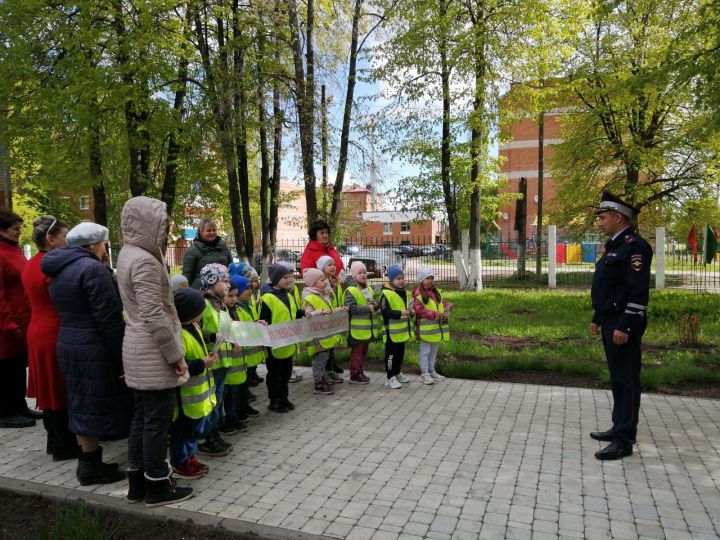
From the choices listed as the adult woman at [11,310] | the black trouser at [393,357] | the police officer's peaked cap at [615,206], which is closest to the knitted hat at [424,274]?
the black trouser at [393,357]

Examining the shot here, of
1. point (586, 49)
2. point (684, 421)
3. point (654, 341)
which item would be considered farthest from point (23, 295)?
point (586, 49)

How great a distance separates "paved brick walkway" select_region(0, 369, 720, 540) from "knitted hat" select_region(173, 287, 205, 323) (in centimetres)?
131

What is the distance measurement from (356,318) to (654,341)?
577 cm

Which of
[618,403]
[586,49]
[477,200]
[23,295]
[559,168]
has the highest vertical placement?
[586,49]

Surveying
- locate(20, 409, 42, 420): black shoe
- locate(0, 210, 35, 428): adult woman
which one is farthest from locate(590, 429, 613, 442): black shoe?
locate(20, 409, 42, 420): black shoe

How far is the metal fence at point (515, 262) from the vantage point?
20547 mm

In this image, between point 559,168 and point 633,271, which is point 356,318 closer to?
point 633,271

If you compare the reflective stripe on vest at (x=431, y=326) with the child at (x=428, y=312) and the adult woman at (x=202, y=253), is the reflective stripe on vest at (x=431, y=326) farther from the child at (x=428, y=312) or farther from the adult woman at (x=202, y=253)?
the adult woman at (x=202, y=253)

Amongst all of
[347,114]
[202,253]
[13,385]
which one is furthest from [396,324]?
[347,114]

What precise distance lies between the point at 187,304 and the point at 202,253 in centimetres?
252

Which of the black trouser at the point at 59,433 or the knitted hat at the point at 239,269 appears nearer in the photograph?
the black trouser at the point at 59,433

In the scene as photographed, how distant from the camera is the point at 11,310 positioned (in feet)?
17.2

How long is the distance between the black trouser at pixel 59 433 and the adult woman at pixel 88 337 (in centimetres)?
67

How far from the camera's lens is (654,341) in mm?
9461
